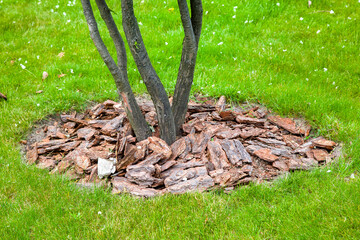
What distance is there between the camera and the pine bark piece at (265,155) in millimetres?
3883

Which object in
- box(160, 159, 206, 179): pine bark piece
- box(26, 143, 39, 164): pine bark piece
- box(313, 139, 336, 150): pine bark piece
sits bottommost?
box(313, 139, 336, 150): pine bark piece

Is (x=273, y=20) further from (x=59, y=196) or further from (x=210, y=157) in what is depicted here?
(x=59, y=196)

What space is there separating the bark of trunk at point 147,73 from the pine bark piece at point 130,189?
790 mm

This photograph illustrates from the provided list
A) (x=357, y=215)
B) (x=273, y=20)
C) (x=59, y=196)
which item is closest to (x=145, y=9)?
(x=273, y=20)

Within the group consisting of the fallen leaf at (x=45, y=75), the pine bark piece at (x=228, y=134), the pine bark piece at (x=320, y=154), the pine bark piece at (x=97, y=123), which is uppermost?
the fallen leaf at (x=45, y=75)

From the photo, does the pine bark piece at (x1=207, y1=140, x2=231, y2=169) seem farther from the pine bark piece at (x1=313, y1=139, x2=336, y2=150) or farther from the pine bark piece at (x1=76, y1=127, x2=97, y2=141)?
the pine bark piece at (x1=76, y1=127, x2=97, y2=141)

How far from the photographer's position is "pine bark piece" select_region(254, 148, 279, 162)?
388cm

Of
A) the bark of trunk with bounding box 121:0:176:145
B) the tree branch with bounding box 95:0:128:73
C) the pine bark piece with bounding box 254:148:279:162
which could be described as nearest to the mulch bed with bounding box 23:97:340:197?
Result: the pine bark piece with bounding box 254:148:279:162

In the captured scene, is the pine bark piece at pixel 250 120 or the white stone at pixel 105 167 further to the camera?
the pine bark piece at pixel 250 120

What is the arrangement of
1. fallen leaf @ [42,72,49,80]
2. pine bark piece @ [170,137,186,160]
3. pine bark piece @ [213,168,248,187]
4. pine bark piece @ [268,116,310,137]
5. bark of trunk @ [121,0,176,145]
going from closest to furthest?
1. bark of trunk @ [121,0,176,145]
2. pine bark piece @ [213,168,248,187]
3. pine bark piece @ [170,137,186,160]
4. pine bark piece @ [268,116,310,137]
5. fallen leaf @ [42,72,49,80]

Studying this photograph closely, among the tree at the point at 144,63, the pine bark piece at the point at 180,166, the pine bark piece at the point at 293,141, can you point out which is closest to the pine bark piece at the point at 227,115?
the tree at the point at 144,63

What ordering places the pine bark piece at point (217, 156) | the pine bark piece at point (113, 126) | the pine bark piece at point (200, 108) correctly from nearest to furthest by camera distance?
the pine bark piece at point (217, 156)
the pine bark piece at point (113, 126)
the pine bark piece at point (200, 108)

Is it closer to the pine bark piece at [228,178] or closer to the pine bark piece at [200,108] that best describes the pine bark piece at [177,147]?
the pine bark piece at [228,178]

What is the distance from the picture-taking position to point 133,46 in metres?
3.49
